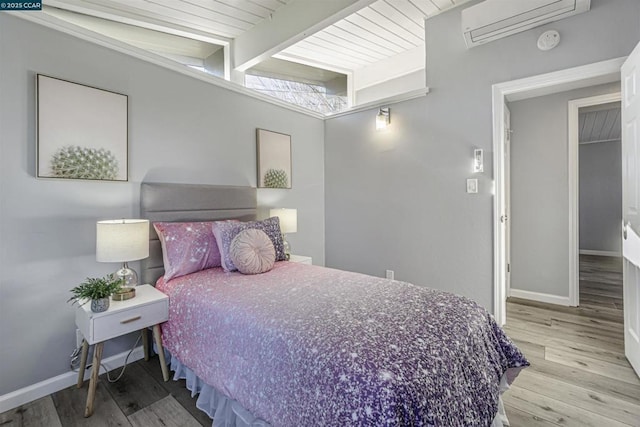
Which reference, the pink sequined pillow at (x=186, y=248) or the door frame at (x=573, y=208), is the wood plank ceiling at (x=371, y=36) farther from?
the pink sequined pillow at (x=186, y=248)

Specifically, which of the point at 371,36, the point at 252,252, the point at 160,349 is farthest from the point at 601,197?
the point at 160,349

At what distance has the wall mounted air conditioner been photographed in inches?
87.8

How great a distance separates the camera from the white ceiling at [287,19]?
2.51 metres

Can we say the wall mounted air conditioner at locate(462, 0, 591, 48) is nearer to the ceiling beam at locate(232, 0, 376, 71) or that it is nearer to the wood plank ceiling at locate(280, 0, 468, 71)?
the wood plank ceiling at locate(280, 0, 468, 71)

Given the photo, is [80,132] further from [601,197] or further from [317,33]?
[601,197]

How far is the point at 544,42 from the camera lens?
8.04ft

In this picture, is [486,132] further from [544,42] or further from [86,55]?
[86,55]

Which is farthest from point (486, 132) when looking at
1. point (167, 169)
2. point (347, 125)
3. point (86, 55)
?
point (86, 55)

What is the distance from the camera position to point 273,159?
3395 millimetres

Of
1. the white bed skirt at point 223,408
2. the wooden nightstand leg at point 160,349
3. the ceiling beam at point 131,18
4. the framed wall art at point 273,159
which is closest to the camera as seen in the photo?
the white bed skirt at point 223,408

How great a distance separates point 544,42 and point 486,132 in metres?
0.80

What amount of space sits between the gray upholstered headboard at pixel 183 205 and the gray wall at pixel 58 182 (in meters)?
0.11

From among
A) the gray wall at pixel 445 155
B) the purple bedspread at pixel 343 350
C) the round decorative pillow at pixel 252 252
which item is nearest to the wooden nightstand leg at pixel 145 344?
the purple bedspread at pixel 343 350

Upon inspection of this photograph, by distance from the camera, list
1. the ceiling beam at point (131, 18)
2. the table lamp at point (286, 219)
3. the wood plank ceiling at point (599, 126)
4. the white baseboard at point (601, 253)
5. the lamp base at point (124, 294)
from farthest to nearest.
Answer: the white baseboard at point (601, 253), the wood plank ceiling at point (599, 126), the table lamp at point (286, 219), the ceiling beam at point (131, 18), the lamp base at point (124, 294)
